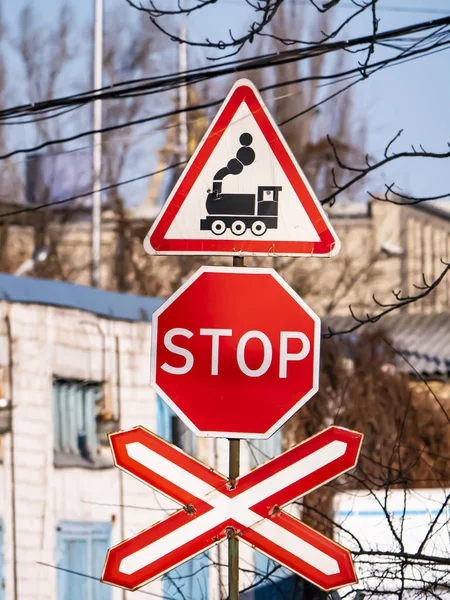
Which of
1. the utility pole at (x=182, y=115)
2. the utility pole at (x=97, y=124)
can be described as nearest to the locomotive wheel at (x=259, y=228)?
the utility pole at (x=97, y=124)

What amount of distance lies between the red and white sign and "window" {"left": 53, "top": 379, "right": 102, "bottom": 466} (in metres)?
6.91

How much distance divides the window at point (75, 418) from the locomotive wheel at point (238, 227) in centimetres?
676

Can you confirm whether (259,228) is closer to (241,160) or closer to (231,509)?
(241,160)

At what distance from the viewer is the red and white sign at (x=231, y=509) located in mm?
3477

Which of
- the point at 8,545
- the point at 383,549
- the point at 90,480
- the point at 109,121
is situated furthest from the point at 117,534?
the point at 109,121

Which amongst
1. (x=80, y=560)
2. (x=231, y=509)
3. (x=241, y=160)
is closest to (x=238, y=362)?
(x=231, y=509)

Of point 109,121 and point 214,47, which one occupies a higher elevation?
point 109,121

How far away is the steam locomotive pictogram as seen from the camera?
12.6 ft

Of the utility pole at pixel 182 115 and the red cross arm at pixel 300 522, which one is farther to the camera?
the utility pole at pixel 182 115

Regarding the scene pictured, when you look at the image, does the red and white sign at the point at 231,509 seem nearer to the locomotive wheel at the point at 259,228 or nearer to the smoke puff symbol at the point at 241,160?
the locomotive wheel at the point at 259,228

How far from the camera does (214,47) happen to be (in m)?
5.79

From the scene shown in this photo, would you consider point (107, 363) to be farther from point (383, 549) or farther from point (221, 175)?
point (221, 175)

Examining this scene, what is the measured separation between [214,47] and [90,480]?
5786mm

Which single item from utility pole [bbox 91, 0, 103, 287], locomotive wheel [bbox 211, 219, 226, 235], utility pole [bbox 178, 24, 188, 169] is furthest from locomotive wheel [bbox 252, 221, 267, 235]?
Answer: utility pole [bbox 178, 24, 188, 169]
